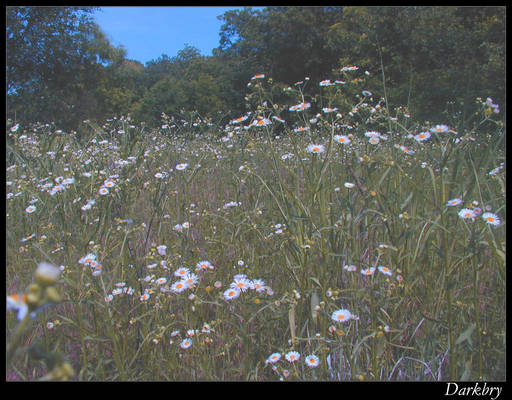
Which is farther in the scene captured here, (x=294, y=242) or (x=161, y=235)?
(x=161, y=235)

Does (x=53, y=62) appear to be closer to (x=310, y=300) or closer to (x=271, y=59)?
(x=271, y=59)

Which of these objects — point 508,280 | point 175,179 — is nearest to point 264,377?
point 508,280

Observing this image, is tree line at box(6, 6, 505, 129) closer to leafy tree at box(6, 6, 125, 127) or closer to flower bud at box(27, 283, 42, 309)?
leafy tree at box(6, 6, 125, 127)

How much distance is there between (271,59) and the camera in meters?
15.0

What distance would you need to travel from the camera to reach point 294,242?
1544 millimetres

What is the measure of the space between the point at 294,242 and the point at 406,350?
55cm

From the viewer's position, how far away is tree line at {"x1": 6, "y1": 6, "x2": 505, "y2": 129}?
8.12 meters

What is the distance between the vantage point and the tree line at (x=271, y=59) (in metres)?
8.12
